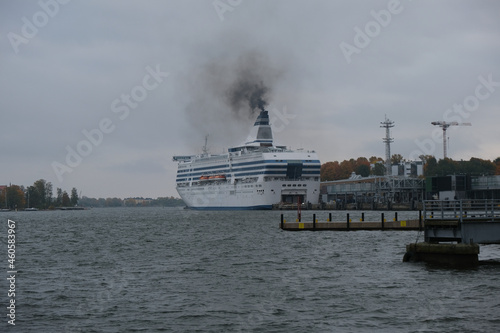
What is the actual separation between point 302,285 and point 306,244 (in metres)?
19.0

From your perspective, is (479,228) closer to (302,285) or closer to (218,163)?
(302,285)

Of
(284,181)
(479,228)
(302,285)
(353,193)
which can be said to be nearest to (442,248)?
(479,228)

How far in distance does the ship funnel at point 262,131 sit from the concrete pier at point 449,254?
400 ft

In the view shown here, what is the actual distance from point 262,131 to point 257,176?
23540 millimetres

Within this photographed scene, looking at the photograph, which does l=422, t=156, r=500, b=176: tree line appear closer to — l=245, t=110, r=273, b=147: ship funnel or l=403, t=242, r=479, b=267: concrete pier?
l=245, t=110, r=273, b=147: ship funnel

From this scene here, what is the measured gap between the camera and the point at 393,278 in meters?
29.1

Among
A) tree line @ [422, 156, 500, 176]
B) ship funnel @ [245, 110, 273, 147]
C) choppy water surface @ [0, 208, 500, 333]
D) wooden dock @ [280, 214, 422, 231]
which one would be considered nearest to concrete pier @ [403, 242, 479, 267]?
choppy water surface @ [0, 208, 500, 333]

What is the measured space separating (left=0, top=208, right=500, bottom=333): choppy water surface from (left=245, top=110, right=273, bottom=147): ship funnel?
364 feet

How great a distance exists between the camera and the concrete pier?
30.3 m

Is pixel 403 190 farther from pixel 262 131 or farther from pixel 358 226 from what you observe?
pixel 358 226

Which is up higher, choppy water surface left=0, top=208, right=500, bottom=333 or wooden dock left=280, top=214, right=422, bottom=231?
wooden dock left=280, top=214, right=422, bottom=231

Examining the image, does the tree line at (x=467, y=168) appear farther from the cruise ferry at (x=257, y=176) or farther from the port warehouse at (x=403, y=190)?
the cruise ferry at (x=257, y=176)

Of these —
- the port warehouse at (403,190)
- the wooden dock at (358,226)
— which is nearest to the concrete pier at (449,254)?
the wooden dock at (358,226)

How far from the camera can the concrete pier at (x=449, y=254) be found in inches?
1194
